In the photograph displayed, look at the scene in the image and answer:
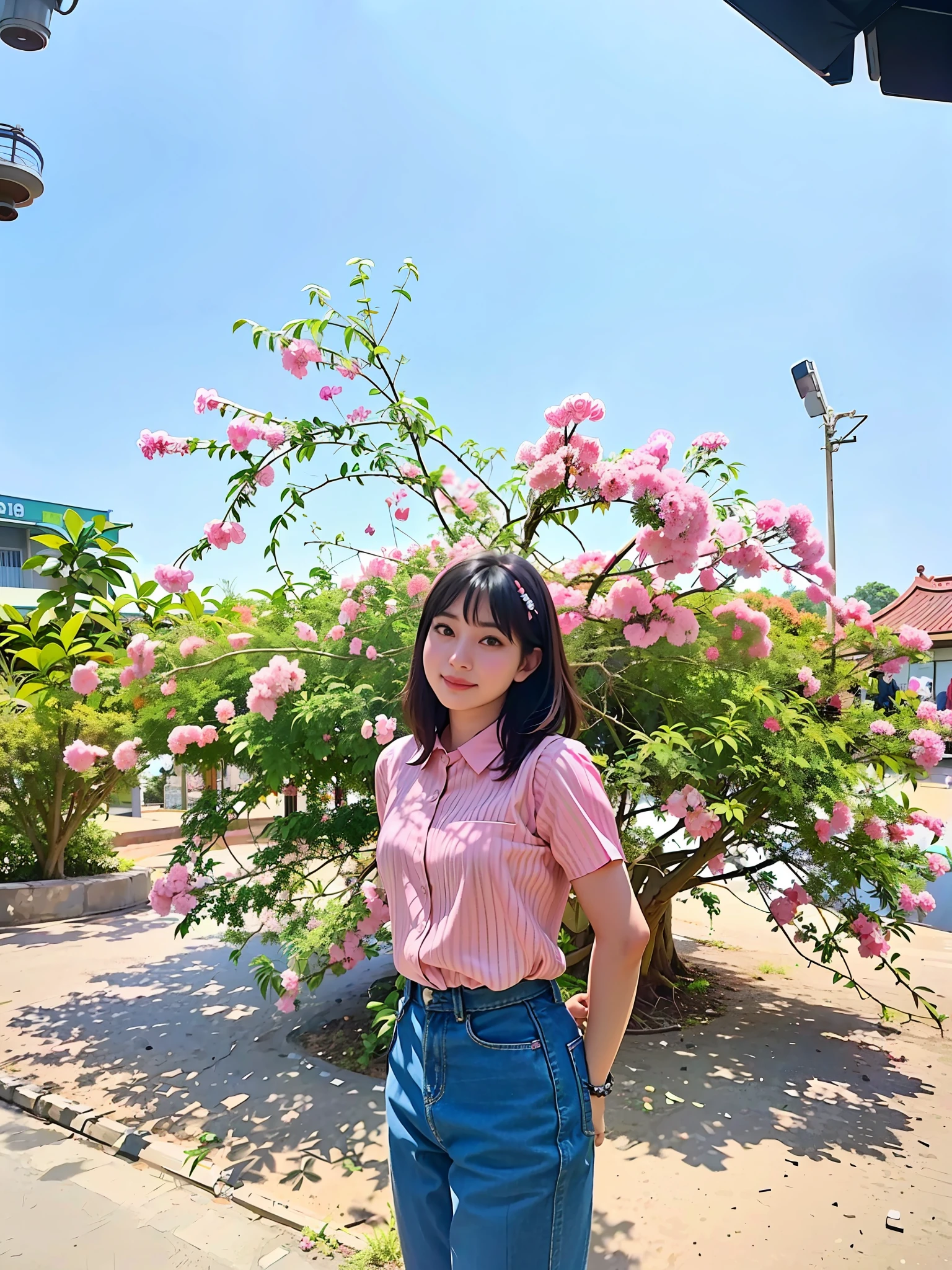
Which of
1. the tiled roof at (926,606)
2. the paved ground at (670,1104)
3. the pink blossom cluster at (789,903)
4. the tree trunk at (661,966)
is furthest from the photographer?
the tiled roof at (926,606)

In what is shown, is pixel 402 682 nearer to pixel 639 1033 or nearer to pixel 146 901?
pixel 639 1033

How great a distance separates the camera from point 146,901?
7.45 metres

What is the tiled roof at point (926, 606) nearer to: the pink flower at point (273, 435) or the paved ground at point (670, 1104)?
the paved ground at point (670, 1104)

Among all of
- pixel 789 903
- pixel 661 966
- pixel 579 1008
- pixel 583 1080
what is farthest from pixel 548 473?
pixel 661 966

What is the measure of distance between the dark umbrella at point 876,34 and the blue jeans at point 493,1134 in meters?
1.62

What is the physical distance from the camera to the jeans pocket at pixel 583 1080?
1.15m

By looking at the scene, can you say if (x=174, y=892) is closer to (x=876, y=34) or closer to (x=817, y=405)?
(x=876, y=34)

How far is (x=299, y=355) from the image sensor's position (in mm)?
3135

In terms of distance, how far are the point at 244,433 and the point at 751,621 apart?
2.14 meters

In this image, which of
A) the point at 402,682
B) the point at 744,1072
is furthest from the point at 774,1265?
the point at 402,682

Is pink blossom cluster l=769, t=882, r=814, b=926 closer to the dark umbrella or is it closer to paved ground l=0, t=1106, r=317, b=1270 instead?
paved ground l=0, t=1106, r=317, b=1270

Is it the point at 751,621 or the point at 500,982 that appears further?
the point at 751,621

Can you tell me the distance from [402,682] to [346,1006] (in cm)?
223

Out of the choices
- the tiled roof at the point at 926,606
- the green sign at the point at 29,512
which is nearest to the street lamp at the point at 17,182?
the tiled roof at the point at 926,606
